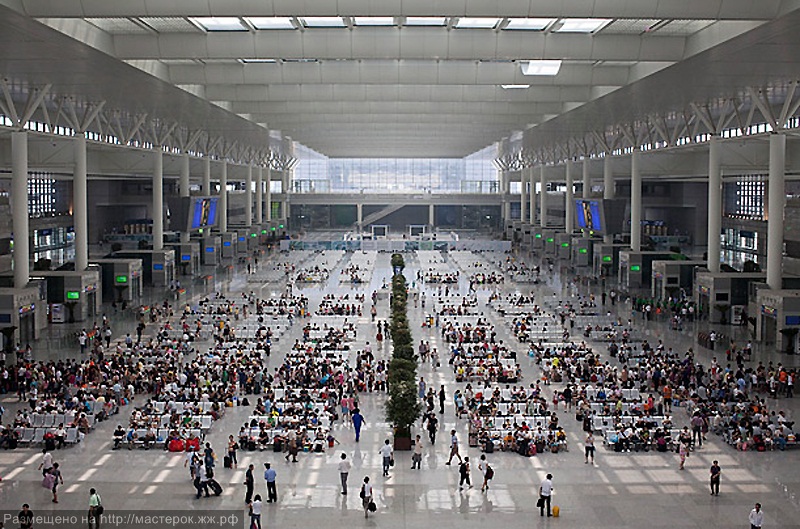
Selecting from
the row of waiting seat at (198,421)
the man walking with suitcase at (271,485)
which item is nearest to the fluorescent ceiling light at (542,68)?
the row of waiting seat at (198,421)

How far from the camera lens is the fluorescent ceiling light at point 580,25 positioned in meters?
24.7

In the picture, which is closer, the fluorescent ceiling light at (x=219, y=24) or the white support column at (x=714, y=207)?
the fluorescent ceiling light at (x=219, y=24)

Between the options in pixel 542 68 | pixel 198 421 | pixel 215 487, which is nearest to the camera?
pixel 215 487

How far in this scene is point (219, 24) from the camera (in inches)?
1008

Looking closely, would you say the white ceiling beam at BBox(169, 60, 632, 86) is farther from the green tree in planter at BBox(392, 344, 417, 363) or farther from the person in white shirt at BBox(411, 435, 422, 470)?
the person in white shirt at BBox(411, 435, 422, 470)

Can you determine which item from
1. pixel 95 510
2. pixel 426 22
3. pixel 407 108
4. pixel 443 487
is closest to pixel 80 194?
pixel 407 108

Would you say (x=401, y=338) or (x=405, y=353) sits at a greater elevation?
(x=401, y=338)

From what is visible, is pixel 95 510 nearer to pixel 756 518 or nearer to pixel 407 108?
pixel 756 518

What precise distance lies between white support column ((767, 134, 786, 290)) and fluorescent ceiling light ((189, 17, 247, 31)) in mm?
20823

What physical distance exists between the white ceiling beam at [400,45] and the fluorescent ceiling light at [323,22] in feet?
0.89

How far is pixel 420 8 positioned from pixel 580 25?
735cm

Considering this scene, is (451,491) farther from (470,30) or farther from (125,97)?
(125,97)

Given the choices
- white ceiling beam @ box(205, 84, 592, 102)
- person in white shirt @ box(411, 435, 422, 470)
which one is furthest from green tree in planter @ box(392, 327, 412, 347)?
white ceiling beam @ box(205, 84, 592, 102)

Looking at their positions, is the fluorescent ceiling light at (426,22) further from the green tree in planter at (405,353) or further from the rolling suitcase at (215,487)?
the rolling suitcase at (215,487)
